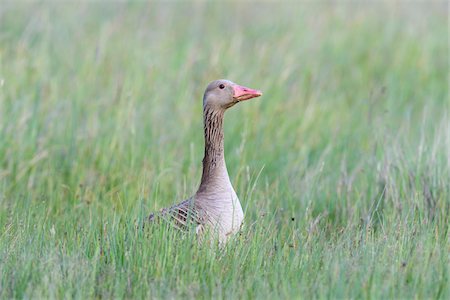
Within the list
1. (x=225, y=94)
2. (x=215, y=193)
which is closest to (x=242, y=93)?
(x=225, y=94)

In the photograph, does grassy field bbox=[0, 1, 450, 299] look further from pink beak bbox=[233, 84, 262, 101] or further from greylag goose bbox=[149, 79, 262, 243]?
pink beak bbox=[233, 84, 262, 101]

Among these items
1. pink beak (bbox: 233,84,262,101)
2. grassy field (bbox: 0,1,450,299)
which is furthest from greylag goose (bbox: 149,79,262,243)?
grassy field (bbox: 0,1,450,299)

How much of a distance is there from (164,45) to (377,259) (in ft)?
20.6

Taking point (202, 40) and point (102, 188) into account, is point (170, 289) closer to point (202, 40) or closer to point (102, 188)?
point (102, 188)

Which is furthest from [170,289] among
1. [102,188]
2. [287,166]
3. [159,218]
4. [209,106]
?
[287,166]

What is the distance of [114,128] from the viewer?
7.92 meters

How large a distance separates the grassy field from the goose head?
0.63 meters

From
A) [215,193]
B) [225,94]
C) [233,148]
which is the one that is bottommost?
[215,193]

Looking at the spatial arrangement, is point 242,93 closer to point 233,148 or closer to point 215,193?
point 215,193

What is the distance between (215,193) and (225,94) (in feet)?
2.37

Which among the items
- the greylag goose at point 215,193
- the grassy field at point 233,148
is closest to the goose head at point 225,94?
the greylag goose at point 215,193

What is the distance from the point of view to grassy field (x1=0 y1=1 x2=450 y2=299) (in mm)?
4559

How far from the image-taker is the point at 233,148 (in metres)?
8.07

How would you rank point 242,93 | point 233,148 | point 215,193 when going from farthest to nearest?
point 233,148, point 242,93, point 215,193
